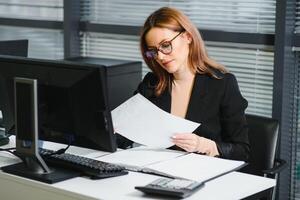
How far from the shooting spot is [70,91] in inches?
78.7

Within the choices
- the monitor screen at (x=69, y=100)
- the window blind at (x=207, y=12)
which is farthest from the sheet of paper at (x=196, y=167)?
the window blind at (x=207, y=12)

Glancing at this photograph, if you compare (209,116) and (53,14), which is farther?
(53,14)

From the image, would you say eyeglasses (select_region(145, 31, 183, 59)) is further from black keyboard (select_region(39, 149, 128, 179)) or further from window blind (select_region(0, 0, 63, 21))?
window blind (select_region(0, 0, 63, 21))

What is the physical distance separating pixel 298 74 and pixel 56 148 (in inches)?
56.2

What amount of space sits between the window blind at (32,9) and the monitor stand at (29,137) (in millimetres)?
2354

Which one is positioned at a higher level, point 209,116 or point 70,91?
point 70,91

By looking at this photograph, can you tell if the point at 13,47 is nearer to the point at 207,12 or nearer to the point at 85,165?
the point at 85,165

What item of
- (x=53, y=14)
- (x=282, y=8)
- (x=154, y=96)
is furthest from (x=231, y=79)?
(x=53, y=14)

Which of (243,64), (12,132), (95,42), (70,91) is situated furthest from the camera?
(95,42)

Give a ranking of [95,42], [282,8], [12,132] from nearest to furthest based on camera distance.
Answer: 1. [12,132]
2. [282,8]
3. [95,42]

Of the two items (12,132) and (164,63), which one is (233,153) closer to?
(164,63)

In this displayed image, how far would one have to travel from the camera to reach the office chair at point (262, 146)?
267 centimetres

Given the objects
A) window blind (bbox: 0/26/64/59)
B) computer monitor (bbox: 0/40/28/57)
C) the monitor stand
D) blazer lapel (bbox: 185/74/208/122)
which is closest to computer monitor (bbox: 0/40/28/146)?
computer monitor (bbox: 0/40/28/57)

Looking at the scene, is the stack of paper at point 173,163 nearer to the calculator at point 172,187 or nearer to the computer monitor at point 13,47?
the calculator at point 172,187
